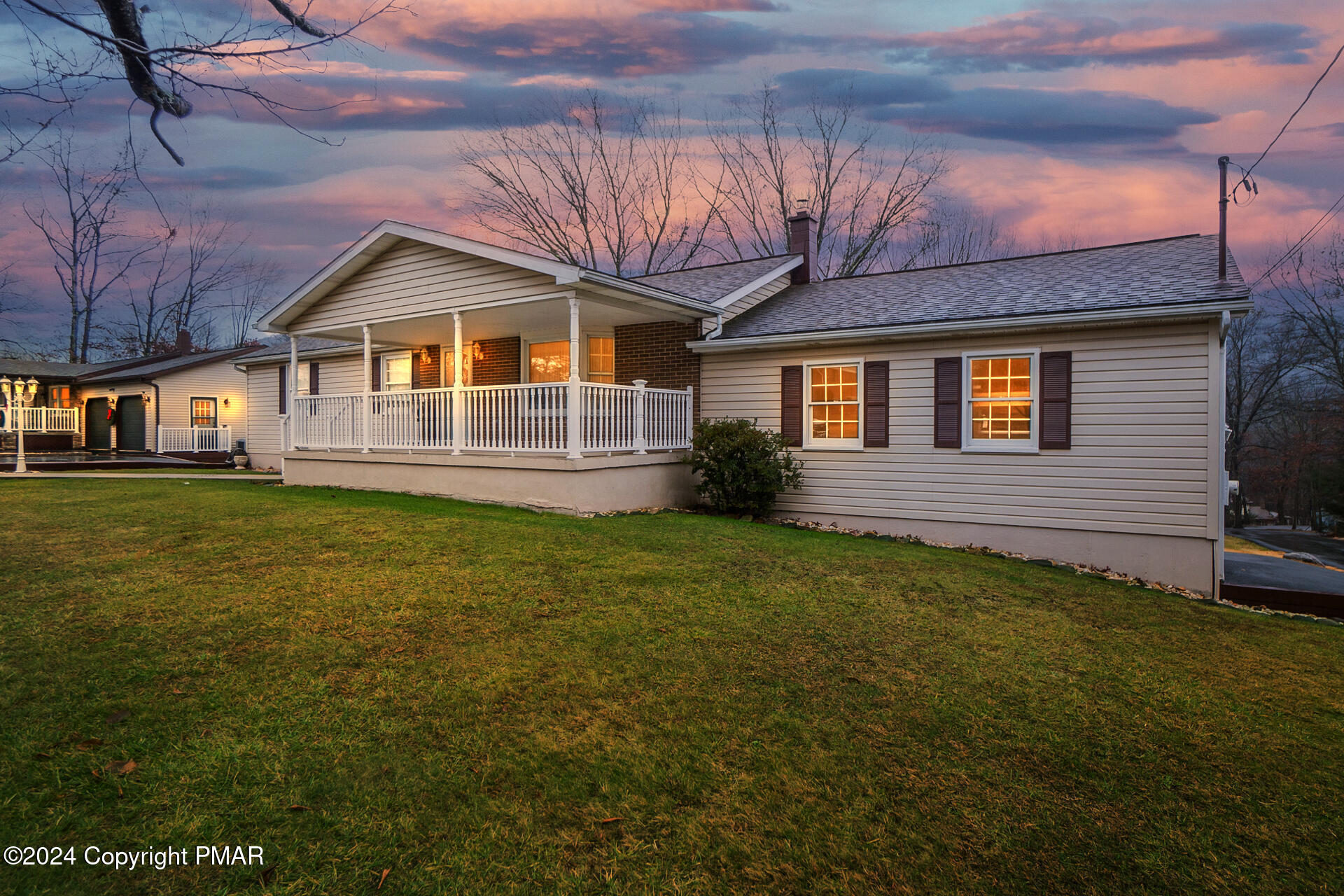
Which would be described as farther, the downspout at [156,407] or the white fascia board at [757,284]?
the downspout at [156,407]

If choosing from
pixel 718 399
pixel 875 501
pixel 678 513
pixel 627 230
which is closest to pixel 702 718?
pixel 678 513

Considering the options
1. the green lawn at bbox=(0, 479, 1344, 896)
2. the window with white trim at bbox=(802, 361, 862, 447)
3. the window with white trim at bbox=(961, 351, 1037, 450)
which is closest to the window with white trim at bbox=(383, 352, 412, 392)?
the window with white trim at bbox=(802, 361, 862, 447)

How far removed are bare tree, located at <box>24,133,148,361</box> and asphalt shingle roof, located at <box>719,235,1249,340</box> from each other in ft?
35.1

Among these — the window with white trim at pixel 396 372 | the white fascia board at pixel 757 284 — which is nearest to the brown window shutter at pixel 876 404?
the white fascia board at pixel 757 284

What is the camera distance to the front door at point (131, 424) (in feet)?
85.2

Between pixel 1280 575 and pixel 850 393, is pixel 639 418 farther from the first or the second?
pixel 1280 575

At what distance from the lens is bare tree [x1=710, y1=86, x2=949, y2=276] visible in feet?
93.2

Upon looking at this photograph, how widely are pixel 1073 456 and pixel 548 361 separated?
1001 cm

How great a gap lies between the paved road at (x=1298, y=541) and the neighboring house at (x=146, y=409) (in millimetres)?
38933

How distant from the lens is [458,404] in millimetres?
11547

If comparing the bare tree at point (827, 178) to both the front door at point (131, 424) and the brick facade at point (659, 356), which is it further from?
the front door at point (131, 424)

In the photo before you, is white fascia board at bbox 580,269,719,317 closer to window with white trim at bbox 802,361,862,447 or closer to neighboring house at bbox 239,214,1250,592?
neighboring house at bbox 239,214,1250,592

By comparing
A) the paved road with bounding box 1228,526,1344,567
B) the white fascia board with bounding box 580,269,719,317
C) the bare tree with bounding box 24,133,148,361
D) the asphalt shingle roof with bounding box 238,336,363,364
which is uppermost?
the bare tree with bounding box 24,133,148,361

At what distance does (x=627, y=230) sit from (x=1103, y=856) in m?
29.2
